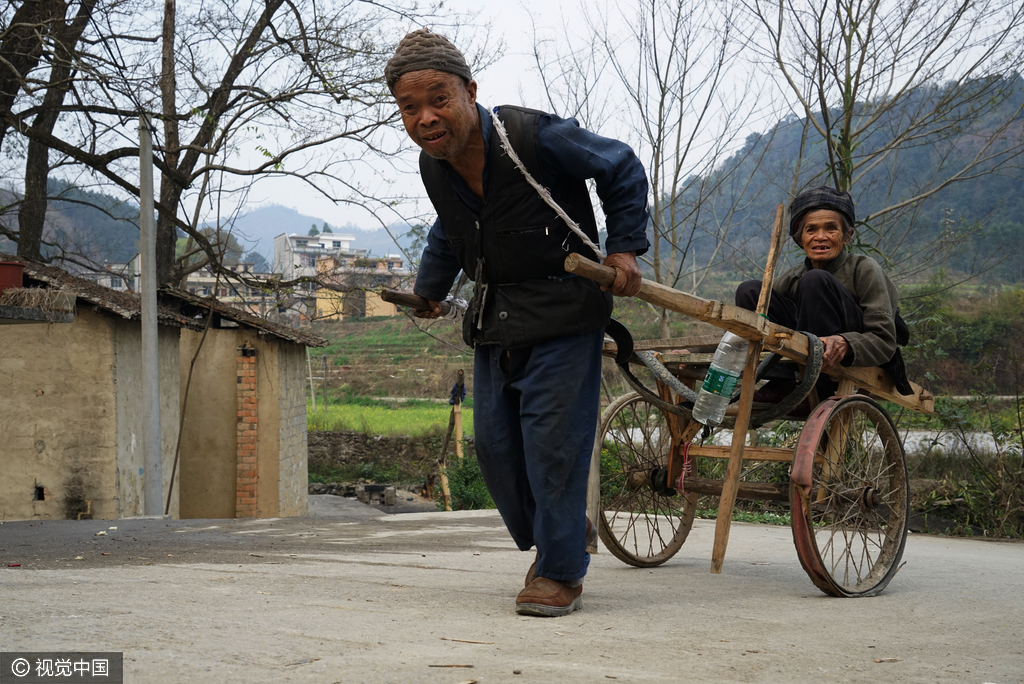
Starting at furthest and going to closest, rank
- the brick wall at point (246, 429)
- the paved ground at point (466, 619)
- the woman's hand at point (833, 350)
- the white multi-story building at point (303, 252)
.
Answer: the white multi-story building at point (303, 252) < the brick wall at point (246, 429) < the woman's hand at point (833, 350) < the paved ground at point (466, 619)

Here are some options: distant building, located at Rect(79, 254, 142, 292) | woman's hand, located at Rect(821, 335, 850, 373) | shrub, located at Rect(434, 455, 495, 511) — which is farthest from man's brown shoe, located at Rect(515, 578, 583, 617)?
distant building, located at Rect(79, 254, 142, 292)

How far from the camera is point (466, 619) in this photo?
250 cm

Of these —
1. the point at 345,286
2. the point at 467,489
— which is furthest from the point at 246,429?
the point at 467,489

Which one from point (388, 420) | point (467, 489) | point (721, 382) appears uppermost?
point (721, 382)

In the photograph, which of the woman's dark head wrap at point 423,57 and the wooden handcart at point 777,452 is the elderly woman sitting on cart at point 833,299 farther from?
the woman's dark head wrap at point 423,57

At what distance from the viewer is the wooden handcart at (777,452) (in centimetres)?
322

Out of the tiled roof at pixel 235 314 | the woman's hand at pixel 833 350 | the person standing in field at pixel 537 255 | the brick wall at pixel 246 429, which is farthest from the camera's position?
the brick wall at pixel 246 429

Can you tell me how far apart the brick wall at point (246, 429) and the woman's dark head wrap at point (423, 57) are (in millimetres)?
Answer: 11080

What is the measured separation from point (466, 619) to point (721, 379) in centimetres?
144

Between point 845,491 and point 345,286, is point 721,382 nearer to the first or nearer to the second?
point 845,491

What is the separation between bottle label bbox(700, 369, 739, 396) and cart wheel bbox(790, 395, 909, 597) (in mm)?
320

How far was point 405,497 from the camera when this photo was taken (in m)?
19.0

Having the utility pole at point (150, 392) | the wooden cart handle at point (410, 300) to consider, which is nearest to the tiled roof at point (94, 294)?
the utility pole at point (150, 392)

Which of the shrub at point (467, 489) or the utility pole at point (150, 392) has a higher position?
the utility pole at point (150, 392)
